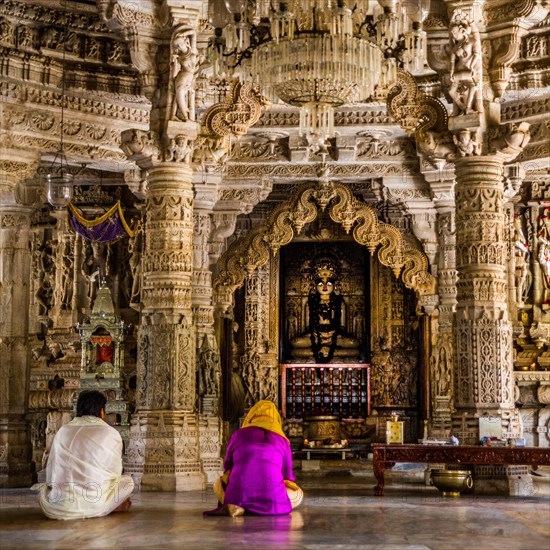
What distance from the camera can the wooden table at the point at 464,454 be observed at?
11.5m

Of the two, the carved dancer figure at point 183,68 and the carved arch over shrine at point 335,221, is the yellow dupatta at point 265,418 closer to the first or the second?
the carved dancer figure at point 183,68

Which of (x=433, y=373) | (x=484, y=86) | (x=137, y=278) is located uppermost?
(x=484, y=86)

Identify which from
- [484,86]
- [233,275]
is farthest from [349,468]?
[484,86]

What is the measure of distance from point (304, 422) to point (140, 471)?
34.2ft

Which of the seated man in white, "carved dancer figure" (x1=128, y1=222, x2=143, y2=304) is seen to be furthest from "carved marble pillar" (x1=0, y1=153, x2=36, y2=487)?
the seated man in white

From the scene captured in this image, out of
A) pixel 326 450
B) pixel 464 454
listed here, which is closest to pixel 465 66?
pixel 464 454

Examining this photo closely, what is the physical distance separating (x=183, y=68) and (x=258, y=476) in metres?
5.00

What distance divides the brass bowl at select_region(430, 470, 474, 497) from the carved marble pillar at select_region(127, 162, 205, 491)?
2606 millimetres

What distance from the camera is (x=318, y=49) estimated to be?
1095 cm

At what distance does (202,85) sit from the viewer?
606 inches

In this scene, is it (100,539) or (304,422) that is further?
(304,422)

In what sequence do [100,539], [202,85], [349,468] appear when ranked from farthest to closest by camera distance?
1. [349,468]
2. [202,85]
3. [100,539]

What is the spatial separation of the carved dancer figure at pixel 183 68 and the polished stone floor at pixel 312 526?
13.7 feet

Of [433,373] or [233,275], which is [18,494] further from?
[433,373]
